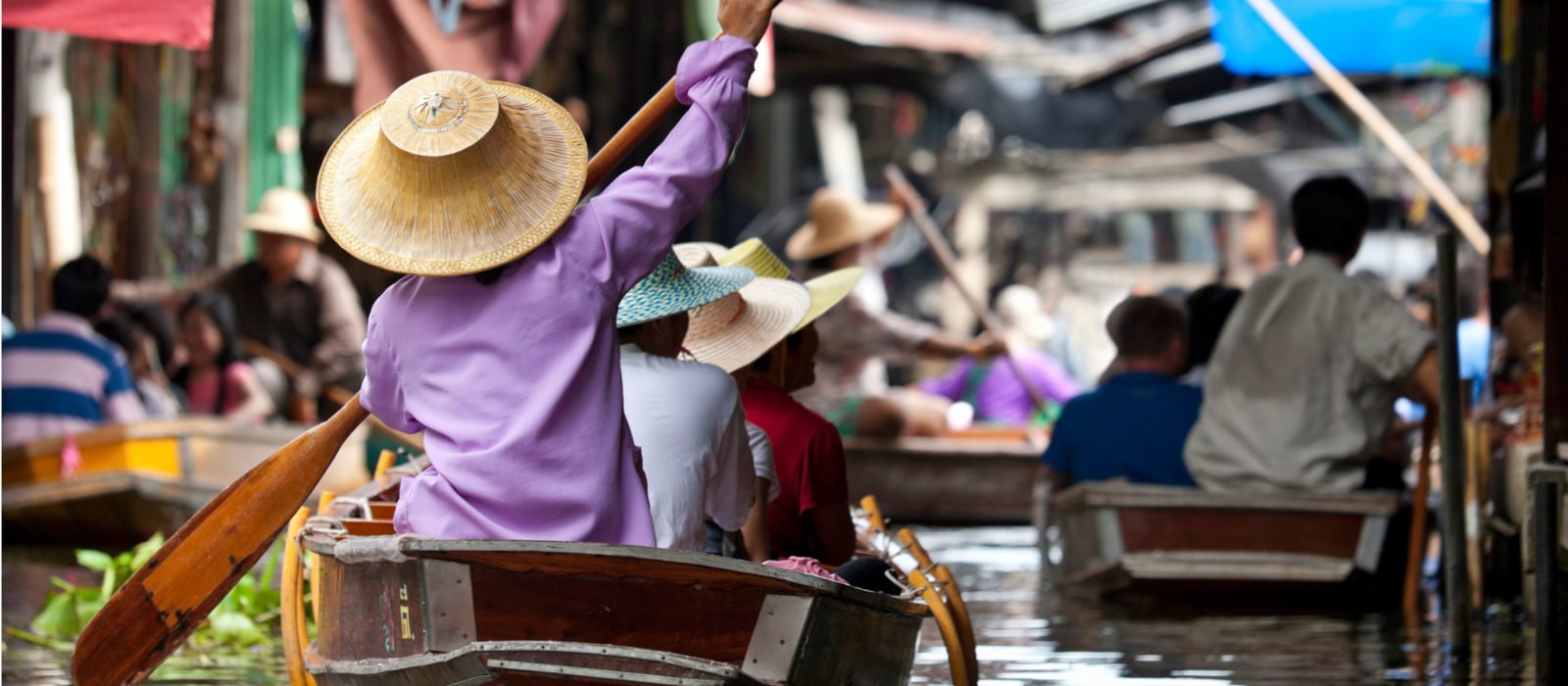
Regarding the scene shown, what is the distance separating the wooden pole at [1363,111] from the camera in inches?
431

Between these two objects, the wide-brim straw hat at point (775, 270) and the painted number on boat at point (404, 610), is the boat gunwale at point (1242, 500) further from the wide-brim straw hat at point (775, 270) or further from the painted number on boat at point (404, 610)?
the painted number on boat at point (404, 610)

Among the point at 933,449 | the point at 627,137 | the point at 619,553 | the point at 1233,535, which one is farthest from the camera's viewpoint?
the point at 933,449

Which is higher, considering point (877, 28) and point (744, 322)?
point (877, 28)

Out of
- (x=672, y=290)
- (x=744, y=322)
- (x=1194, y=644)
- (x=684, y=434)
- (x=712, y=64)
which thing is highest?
(x=712, y=64)

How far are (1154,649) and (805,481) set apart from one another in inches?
86.8

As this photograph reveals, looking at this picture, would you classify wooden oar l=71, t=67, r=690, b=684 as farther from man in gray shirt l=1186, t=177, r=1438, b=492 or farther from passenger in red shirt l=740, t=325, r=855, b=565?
man in gray shirt l=1186, t=177, r=1438, b=492

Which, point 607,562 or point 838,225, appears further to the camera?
point 838,225

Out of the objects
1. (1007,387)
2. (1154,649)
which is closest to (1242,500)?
(1154,649)

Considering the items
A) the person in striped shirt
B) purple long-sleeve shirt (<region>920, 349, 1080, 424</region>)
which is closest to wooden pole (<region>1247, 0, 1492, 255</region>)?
purple long-sleeve shirt (<region>920, 349, 1080, 424</region>)

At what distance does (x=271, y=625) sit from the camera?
7.50 m

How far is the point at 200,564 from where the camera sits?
183 inches

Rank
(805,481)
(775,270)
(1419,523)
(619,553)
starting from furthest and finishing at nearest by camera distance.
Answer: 1. (1419,523)
2. (775,270)
3. (805,481)
4. (619,553)

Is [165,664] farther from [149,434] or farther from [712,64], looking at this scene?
[149,434]

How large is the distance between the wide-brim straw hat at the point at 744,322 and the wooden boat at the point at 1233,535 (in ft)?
8.97
